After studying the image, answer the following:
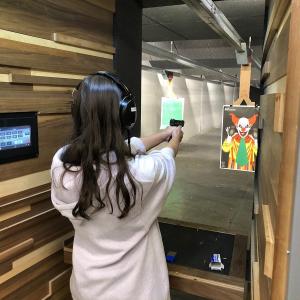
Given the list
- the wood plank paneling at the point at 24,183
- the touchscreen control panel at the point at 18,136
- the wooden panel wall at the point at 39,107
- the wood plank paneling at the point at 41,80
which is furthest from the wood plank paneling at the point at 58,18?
the wood plank paneling at the point at 24,183

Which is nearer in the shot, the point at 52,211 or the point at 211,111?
the point at 52,211

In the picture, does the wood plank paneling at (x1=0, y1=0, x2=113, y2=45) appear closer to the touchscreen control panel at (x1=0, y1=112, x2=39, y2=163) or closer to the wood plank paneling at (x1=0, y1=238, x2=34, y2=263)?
the touchscreen control panel at (x1=0, y1=112, x2=39, y2=163)

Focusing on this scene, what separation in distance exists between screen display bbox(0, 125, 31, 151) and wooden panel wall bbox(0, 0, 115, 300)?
0.23 feet

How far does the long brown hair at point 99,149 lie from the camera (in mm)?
1049

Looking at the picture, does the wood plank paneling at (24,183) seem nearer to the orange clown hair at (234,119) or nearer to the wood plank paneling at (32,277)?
the wood plank paneling at (32,277)

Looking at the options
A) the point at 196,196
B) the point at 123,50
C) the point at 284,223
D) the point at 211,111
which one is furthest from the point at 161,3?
the point at 211,111

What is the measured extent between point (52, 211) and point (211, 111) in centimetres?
1142

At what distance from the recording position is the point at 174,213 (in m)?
4.20

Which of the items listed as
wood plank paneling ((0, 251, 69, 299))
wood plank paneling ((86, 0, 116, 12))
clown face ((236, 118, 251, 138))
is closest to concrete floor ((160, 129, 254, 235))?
wood plank paneling ((0, 251, 69, 299))

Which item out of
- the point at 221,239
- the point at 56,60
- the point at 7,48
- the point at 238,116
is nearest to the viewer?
the point at 7,48

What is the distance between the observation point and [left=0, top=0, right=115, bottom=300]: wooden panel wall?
1.24m

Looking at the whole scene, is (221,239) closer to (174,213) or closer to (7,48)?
(7,48)

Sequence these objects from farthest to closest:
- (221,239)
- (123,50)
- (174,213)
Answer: (174,213), (123,50), (221,239)

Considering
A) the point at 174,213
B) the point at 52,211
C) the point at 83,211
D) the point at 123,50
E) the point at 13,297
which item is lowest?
Result: the point at 174,213
